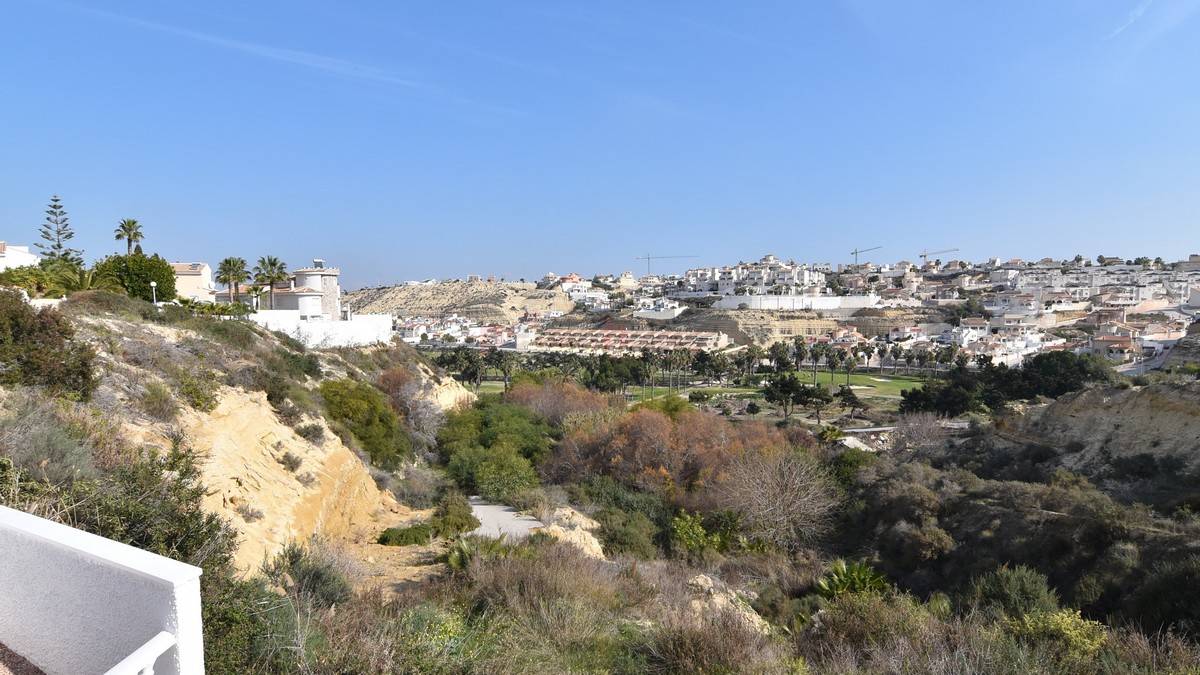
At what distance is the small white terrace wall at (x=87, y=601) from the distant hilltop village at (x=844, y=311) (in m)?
69.7

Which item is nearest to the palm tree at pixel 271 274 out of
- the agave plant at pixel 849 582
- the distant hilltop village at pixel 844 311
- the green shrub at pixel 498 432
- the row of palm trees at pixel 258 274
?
the row of palm trees at pixel 258 274

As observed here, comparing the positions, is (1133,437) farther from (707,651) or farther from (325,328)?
(325,328)

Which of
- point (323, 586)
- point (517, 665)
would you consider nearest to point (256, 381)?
point (323, 586)

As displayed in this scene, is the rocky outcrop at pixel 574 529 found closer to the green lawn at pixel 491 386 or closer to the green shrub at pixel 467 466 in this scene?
the green shrub at pixel 467 466

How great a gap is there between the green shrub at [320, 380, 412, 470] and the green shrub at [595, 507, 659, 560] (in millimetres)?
6198

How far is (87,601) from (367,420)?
1495 cm

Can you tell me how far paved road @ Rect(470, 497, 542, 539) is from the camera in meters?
12.2

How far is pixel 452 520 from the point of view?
11797mm

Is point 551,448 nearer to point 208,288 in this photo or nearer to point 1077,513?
point 1077,513

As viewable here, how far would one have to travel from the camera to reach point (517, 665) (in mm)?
5078

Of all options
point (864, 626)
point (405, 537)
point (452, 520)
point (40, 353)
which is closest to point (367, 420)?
point (452, 520)

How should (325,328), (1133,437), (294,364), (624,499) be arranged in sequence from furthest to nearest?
(325,328), (294,364), (1133,437), (624,499)

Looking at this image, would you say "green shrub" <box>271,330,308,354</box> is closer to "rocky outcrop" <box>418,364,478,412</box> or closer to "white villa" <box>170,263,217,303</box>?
"rocky outcrop" <box>418,364,478,412</box>

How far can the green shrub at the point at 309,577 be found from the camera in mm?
6258
